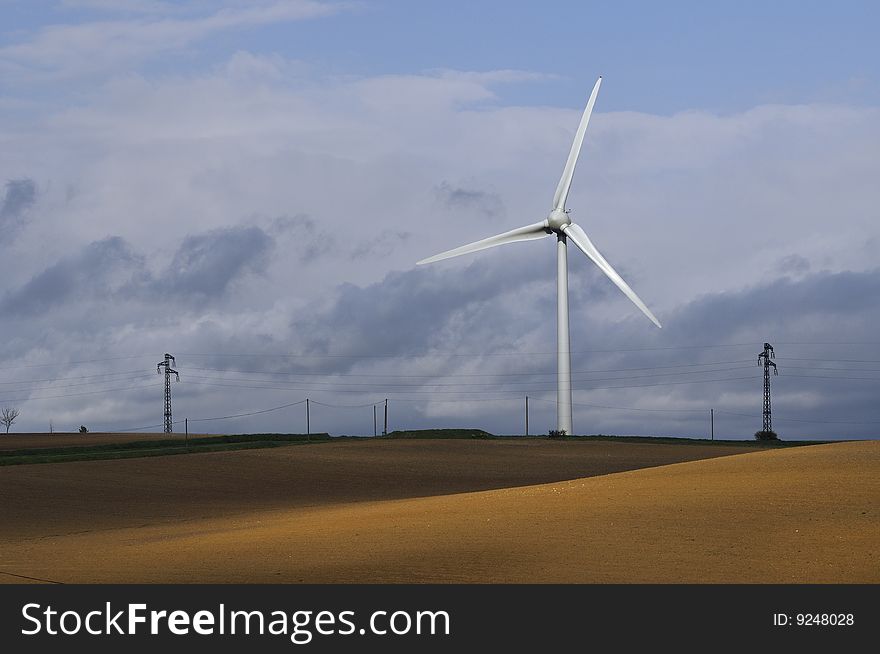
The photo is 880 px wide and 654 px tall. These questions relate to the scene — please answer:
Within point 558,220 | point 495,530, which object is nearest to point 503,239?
point 558,220

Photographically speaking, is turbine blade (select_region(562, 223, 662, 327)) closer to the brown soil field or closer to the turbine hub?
the turbine hub

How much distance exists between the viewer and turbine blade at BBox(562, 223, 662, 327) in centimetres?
6906

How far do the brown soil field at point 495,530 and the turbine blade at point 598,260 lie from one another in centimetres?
2346

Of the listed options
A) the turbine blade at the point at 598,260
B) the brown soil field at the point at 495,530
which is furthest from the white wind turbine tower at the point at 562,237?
the brown soil field at the point at 495,530

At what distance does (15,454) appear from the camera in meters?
72.2

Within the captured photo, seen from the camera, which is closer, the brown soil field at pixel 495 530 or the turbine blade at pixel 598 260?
the brown soil field at pixel 495 530

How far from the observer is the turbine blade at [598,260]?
227 ft

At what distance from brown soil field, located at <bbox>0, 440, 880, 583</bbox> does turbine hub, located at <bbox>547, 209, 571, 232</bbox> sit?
27839 mm

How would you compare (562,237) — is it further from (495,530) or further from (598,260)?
(495,530)

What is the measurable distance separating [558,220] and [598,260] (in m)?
4.35

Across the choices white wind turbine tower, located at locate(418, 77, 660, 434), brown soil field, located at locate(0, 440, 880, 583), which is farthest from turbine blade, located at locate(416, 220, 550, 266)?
brown soil field, located at locate(0, 440, 880, 583)

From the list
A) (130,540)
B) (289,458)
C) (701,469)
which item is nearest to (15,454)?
(289,458)

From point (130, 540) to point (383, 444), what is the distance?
45.7 m

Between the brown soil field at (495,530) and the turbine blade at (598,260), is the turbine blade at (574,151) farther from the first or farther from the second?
the brown soil field at (495,530)
